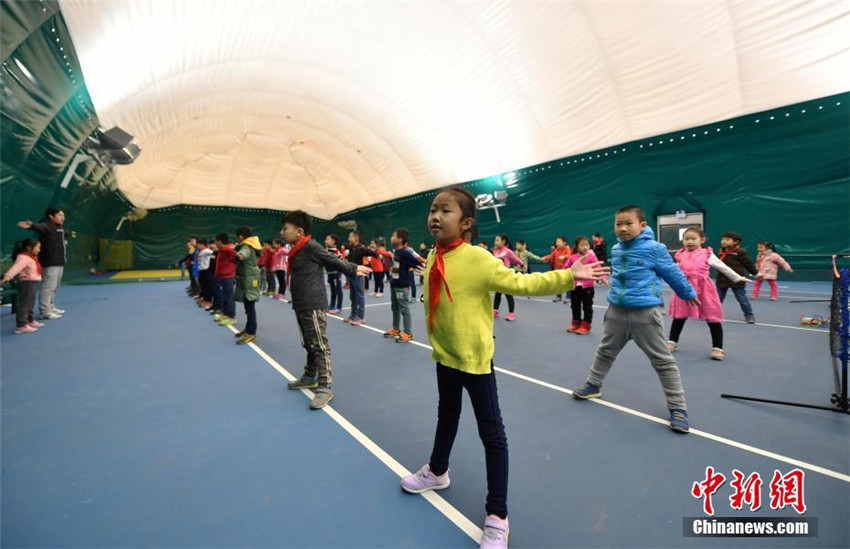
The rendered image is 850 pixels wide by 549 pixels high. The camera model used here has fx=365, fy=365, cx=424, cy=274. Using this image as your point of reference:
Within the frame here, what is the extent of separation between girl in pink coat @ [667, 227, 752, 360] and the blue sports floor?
0.26 meters

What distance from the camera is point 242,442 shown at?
2.77 metres

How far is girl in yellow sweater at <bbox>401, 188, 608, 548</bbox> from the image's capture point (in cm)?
181

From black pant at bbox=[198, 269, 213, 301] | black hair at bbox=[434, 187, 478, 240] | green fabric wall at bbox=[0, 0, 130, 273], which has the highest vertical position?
green fabric wall at bbox=[0, 0, 130, 273]

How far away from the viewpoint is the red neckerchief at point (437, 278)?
1.99m

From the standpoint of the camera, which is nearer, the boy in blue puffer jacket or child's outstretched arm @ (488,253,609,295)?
child's outstretched arm @ (488,253,609,295)

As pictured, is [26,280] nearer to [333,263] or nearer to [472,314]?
[333,263]

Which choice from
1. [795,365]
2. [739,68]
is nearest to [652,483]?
[795,365]

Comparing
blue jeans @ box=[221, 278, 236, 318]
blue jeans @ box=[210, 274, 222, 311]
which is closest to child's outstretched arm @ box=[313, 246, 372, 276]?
blue jeans @ box=[221, 278, 236, 318]

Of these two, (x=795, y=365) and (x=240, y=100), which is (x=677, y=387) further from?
(x=240, y=100)

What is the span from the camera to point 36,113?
7.04m

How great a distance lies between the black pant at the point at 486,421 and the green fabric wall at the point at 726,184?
45.3 ft

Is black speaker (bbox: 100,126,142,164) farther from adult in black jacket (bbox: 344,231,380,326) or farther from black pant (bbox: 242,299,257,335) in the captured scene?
black pant (bbox: 242,299,257,335)

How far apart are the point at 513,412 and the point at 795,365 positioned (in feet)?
12.3

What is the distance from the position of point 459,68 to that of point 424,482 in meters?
14.3
